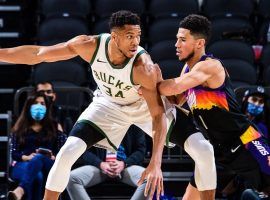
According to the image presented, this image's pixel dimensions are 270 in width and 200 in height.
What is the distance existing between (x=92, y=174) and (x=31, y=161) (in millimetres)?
584

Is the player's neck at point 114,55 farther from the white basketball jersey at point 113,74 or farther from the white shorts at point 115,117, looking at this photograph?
the white shorts at point 115,117

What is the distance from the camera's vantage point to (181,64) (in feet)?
27.2

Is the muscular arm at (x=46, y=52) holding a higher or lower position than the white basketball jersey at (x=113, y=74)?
higher

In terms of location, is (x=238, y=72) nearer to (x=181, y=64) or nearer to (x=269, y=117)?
(x=181, y=64)

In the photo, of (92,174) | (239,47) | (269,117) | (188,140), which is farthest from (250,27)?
(188,140)

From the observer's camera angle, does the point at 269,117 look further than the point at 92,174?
Yes

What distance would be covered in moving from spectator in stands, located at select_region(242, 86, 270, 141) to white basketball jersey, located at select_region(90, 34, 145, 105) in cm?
192

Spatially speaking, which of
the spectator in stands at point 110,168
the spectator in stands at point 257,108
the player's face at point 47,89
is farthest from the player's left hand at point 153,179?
the player's face at point 47,89

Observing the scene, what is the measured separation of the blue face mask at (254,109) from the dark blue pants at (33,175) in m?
2.01

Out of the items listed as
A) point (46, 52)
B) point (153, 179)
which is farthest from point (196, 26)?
point (153, 179)

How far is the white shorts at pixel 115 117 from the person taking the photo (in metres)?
5.53

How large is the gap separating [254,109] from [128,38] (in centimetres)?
230

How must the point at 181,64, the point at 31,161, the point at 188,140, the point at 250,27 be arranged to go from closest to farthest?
the point at 188,140 < the point at 31,161 < the point at 181,64 < the point at 250,27

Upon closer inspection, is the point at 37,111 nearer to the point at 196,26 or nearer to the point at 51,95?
the point at 51,95
